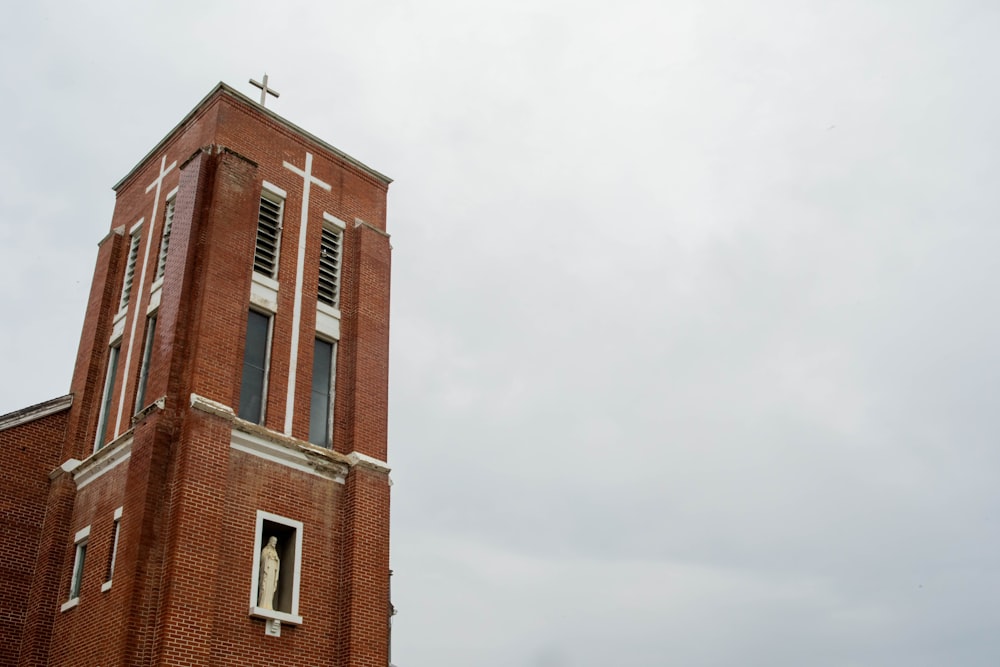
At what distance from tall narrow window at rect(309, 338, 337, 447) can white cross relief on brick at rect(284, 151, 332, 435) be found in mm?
697

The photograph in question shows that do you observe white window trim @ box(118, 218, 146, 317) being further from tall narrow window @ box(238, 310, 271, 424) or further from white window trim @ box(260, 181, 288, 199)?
tall narrow window @ box(238, 310, 271, 424)

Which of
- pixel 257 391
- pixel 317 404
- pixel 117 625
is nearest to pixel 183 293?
pixel 257 391

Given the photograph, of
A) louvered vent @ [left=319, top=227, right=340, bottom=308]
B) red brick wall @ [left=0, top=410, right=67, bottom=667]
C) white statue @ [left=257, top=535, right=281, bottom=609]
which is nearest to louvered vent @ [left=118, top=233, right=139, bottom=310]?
red brick wall @ [left=0, top=410, right=67, bottom=667]

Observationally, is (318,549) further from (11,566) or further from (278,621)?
(11,566)

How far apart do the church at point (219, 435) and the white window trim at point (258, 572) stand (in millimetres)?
40

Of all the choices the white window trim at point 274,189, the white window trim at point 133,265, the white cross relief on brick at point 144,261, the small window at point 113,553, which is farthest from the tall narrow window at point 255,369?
the white window trim at point 133,265

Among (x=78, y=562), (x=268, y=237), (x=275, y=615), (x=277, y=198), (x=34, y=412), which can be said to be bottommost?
(x=275, y=615)

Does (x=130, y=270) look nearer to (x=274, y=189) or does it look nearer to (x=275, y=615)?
(x=274, y=189)

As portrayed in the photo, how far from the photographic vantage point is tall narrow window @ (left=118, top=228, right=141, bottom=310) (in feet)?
75.1

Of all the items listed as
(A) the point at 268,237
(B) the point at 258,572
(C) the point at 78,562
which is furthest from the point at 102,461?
(A) the point at 268,237

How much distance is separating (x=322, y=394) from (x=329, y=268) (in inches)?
144

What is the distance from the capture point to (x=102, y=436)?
68.2 ft

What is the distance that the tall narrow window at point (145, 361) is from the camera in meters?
20.0

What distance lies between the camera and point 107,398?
843 inches
